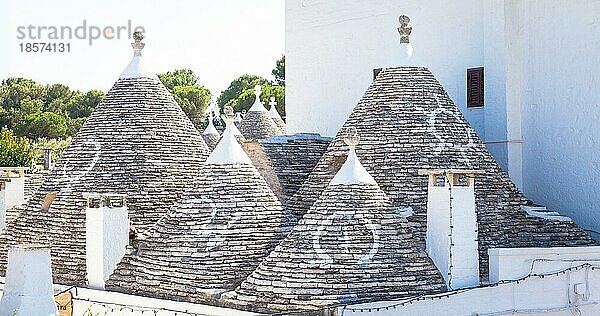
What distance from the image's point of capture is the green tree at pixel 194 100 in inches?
1946

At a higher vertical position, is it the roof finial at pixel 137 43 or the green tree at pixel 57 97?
the green tree at pixel 57 97

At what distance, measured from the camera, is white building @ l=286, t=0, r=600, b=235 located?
677 inches

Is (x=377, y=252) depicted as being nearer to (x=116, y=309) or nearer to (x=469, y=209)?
(x=469, y=209)

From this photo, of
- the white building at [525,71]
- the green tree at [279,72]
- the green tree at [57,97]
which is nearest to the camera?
the white building at [525,71]

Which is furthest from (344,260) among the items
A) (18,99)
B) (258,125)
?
(18,99)

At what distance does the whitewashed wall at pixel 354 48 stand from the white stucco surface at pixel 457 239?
5459 mm

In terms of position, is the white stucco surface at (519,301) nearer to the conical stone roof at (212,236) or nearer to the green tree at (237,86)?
the conical stone roof at (212,236)

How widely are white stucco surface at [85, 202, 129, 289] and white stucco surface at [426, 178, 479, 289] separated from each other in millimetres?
4441

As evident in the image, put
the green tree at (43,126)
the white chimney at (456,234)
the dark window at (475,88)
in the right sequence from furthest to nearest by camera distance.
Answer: the green tree at (43,126), the dark window at (475,88), the white chimney at (456,234)

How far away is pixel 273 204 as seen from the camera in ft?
45.9

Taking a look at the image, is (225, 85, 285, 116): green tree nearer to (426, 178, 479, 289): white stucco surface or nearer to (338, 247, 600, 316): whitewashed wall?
(338, 247, 600, 316): whitewashed wall

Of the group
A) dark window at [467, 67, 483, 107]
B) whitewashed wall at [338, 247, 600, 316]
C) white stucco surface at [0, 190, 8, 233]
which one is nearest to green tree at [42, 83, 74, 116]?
white stucco surface at [0, 190, 8, 233]

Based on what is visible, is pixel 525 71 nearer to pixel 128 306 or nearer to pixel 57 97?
pixel 128 306

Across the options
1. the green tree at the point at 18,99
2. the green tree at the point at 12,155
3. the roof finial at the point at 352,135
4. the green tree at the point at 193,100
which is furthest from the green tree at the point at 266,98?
the roof finial at the point at 352,135
